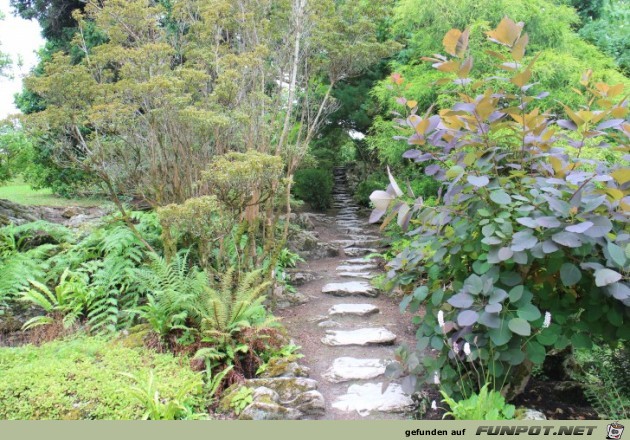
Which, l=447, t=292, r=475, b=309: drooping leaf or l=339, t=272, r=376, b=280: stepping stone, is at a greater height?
l=447, t=292, r=475, b=309: drooping leaf

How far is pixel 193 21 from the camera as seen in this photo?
5.55 meters

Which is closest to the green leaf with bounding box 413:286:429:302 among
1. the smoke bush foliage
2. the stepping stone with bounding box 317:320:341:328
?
the smoke bush foliage

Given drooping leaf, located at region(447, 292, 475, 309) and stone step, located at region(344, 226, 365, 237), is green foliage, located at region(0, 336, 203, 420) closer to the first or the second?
drooping leaf, located at region(447, 292, 475, 309)

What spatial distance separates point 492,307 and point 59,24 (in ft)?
34.5

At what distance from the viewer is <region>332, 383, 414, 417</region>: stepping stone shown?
3.32m

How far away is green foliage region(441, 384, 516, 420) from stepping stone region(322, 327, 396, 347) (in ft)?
5.65

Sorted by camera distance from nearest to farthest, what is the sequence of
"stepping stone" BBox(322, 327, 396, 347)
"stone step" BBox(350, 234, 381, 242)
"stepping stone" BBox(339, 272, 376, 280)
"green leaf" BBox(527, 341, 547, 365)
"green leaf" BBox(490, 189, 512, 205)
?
"green leaf" BBox(490, 189, 512, 205), "green leaf" BBox(527, 341, 547, 365), "stepping stone" BBox(322, 327, 396, 347), "stepping stone" BBox(339, 272, 376, 280), "stone step" BBox(350, 234, 381, 242)

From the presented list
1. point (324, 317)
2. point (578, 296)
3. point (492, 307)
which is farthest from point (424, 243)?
point (324, 317)

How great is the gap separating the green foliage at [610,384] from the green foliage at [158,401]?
8.77 feet

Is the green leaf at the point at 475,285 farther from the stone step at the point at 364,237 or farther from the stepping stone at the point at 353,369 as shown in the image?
the stone step at the point at 364,237

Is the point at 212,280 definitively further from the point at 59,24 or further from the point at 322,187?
the point at 59,24

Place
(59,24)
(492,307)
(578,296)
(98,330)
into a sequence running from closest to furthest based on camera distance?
1. (492,307)
2. (578,296)
3. (98,330)
4. (59,24)

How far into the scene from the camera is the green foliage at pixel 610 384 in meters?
2.84

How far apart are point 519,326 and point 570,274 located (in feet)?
1.29
